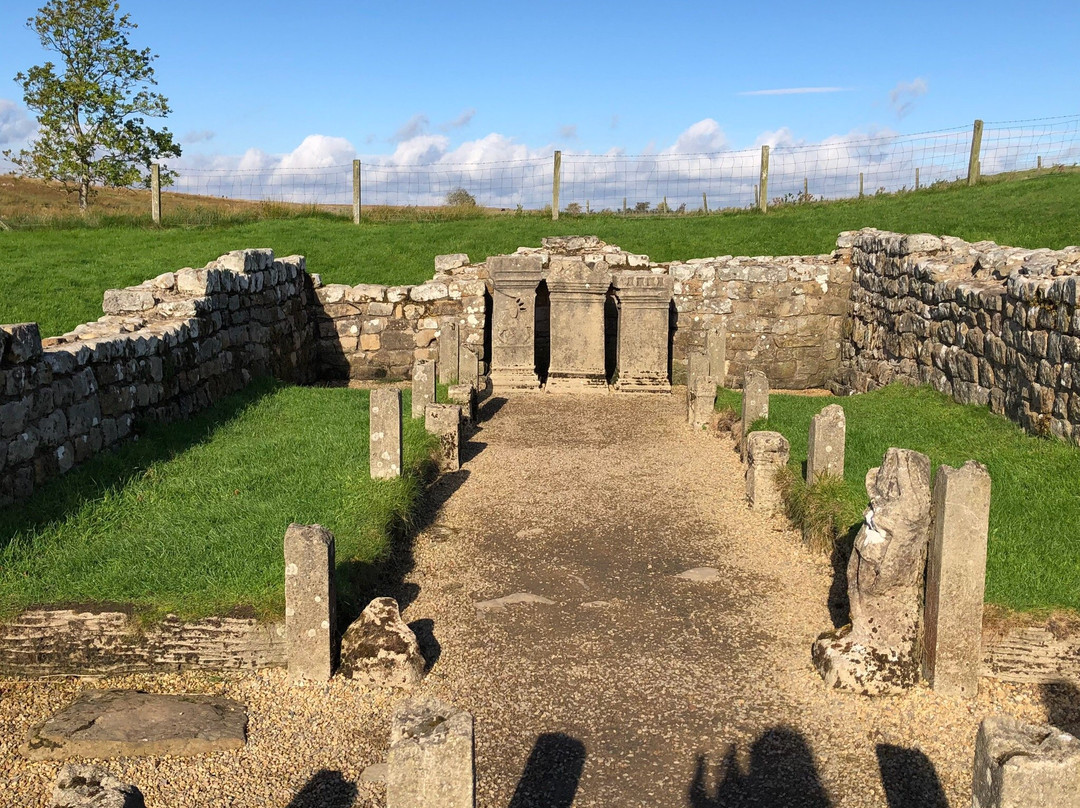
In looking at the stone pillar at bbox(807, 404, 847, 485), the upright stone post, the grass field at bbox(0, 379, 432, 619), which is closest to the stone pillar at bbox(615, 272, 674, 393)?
the grass field at bbox(0, 379, 432, 619)

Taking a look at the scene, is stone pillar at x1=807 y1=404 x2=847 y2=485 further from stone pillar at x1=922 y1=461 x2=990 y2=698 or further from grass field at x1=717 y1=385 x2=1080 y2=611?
stone pillar at x1=922 y1=461 x2=990 y2=698

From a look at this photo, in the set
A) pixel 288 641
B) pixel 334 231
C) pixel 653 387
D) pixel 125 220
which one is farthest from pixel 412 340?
pixel 288 641

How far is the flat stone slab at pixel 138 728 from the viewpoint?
4957 mm

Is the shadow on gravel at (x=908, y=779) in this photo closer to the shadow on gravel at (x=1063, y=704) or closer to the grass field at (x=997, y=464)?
the shadow on gravel at (x=1063, y=704)

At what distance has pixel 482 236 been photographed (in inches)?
830

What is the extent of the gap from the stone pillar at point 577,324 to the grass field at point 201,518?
6018 millimetres

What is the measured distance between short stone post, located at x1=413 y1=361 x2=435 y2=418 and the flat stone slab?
6.96 metres

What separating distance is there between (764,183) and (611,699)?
21.3m

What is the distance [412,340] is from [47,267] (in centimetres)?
613

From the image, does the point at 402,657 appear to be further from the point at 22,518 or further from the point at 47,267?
the point at 47,267

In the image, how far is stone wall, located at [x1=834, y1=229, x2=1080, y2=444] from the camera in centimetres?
988

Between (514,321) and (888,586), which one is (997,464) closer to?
(888,586)

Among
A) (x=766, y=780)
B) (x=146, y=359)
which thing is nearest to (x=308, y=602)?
(x=766, y=780)

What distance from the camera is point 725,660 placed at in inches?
243
